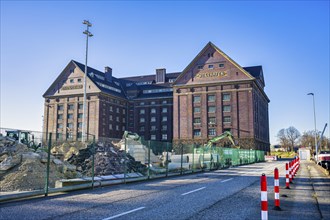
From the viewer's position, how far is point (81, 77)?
74.2 m

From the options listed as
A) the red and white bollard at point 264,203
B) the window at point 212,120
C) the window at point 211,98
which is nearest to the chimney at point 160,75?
the window at point 211,98

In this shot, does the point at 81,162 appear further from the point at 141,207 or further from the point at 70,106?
the point at 70,106

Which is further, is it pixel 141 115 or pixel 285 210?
pixel 141 115

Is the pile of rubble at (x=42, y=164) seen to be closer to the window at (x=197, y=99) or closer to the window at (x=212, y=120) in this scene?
the window at (x=212, y=120)

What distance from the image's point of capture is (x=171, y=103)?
261 ft

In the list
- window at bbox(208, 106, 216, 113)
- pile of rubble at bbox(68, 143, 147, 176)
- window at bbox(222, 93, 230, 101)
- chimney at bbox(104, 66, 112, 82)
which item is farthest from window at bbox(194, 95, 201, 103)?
pile of rubble at bbox(68, 143, 147, 176)

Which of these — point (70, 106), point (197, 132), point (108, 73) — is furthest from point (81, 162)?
point (108, 73)

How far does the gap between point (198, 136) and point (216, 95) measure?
9.29 meters

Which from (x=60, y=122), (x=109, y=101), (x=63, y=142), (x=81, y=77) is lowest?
(x=63, y=142)

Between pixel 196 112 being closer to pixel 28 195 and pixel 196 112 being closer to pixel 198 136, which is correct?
pixel 198 136

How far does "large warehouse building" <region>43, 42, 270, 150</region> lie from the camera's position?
6512 cm

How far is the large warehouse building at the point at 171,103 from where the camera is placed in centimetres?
6512

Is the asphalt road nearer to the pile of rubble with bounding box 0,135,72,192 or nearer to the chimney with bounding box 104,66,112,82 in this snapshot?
the pile of rubble with bounding box 0,135,72,192

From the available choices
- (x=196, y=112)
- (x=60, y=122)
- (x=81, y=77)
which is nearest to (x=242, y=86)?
(x=196, y=112)
